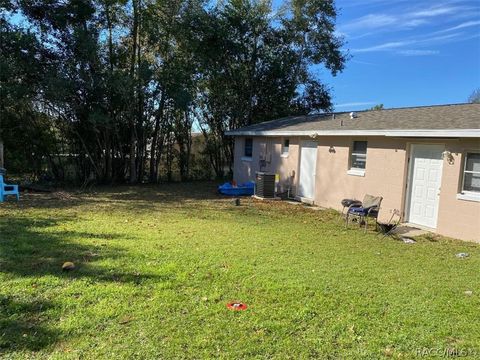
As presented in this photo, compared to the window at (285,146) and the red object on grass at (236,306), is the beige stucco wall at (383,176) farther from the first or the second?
the red object on grass at (236,306)

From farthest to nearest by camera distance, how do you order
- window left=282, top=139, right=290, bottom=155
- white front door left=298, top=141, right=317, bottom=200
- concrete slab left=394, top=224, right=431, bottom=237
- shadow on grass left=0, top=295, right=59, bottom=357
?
window left=282, top=139, right=290, bottom=155 → white front door left=298, top=141, right=317, bottom=200 → concrete slab left=394, top=224, right=431, bottom=237 → shadow on grass left=0, top=295, right=59, bottom=357

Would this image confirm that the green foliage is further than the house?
Yes

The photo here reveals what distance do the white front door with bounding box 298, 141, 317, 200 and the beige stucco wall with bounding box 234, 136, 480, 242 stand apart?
0.24 meters

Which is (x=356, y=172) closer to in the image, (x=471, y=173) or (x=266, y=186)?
(x=471, y=173)

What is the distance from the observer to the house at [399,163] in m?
7.95

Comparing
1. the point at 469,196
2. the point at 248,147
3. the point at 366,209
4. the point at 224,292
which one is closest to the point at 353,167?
the point at 366,209

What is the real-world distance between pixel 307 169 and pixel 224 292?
9.20 m

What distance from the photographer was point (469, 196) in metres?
7.79

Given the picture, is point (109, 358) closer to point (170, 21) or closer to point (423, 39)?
point (170, 21)

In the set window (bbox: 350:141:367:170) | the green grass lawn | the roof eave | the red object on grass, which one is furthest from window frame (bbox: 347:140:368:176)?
the red object on grass

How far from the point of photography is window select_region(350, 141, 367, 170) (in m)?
10.7

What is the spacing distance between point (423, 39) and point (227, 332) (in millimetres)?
17466

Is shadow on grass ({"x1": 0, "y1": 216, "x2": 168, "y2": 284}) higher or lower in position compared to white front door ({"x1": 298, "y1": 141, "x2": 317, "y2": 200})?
lower

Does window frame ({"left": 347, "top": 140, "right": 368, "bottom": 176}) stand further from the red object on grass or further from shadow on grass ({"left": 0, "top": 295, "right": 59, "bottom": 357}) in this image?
shadow on grass ({"left": 0, "top": 295, "right": 59, "bottom": 357})
